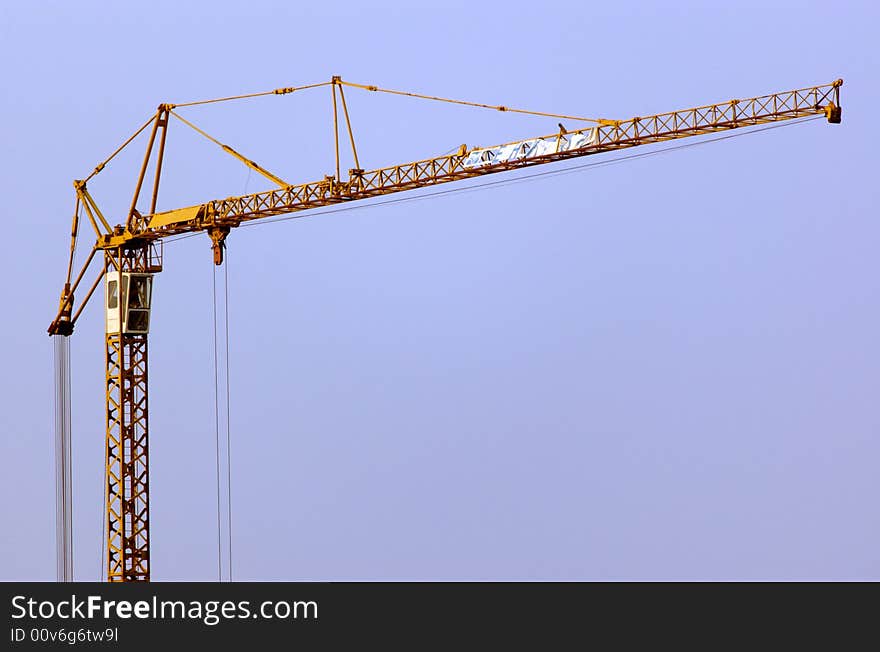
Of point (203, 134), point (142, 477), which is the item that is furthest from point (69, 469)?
point (203, 134)

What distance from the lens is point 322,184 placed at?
6225 centimetres

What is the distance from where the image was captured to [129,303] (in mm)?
64562

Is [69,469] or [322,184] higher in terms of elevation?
[322,184]

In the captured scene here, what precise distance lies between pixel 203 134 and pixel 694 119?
18.0 m

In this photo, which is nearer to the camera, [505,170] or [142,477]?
[505,170]

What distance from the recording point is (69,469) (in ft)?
221

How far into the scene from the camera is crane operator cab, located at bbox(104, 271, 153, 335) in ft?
211

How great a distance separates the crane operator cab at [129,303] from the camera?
64438mm
